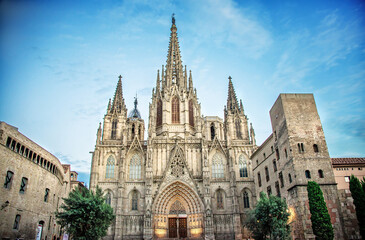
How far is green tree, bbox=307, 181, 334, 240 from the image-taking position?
22625mm

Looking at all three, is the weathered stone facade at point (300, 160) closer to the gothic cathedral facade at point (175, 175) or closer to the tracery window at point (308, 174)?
the tracery window at point (308, 174)

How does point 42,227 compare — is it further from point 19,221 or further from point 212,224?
point 212,224

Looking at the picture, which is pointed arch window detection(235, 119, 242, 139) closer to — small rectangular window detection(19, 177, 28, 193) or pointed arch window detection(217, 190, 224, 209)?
pointed arch window detection(217, 190, 224, 209)

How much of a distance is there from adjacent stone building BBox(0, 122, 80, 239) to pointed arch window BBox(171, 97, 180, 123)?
19.5 metres

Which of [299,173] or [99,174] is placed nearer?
[299,173]

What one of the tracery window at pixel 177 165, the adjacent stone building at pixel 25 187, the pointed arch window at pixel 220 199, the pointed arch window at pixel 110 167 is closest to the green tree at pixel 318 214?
the pointed arch window at pixel 220 199

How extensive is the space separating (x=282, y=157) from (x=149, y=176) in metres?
18.2

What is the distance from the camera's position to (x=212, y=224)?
119 ft

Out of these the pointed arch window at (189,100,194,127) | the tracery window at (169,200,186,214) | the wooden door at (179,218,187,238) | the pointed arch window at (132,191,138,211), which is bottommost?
the wooden door at (179,218,187,238)

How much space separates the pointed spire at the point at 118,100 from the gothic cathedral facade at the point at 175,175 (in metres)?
0.24

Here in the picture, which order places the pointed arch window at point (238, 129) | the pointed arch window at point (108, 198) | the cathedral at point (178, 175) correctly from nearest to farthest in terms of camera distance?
the cathedral at point (178, 175) < the pointed arch window at point (108, 198) < the pointed arch window at point (238, 129)

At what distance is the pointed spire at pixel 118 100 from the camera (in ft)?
156

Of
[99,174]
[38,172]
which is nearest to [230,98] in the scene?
[99,174]

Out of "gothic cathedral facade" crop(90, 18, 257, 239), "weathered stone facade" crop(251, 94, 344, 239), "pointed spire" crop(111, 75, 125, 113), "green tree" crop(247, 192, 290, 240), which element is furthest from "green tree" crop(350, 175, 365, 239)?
"pointed spire" crop(111, 75, 125, 113)
